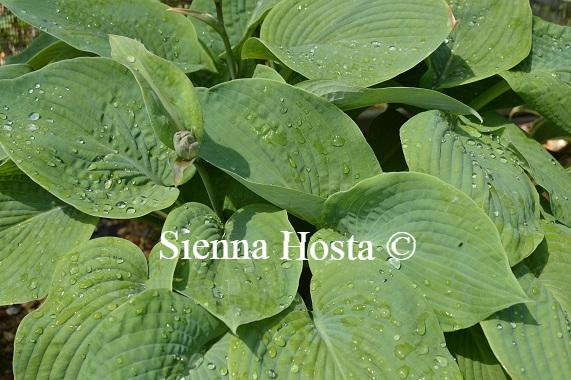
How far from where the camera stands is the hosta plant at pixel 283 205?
1094 millimetres

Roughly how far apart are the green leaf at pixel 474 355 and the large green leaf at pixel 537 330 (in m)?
0.11

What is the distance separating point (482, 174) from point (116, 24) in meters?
0.92

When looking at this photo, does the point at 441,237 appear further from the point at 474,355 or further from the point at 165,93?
the point at 165,93

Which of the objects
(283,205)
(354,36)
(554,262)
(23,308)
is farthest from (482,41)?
(23,308)

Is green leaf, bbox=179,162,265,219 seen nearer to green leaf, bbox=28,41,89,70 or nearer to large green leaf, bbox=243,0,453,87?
large green leaf, bbox=243,0,453,87

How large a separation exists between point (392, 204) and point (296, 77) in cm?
54

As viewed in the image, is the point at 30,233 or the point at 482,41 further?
the point at 482,41

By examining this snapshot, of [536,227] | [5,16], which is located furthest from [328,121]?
[5,16]

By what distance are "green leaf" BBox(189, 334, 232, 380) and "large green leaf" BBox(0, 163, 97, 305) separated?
0.36 m

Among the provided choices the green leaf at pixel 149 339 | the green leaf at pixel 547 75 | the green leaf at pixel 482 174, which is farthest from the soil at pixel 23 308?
the green leaf at pixel 547 75

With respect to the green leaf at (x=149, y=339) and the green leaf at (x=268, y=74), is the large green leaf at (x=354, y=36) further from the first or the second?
the green leaf at (x=149, y=339)

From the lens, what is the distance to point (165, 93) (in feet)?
3.54

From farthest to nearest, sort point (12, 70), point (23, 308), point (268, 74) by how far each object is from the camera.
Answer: point (23, 308) → point (12, 70) → point (268, 74)

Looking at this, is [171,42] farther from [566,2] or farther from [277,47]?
[566,2]
